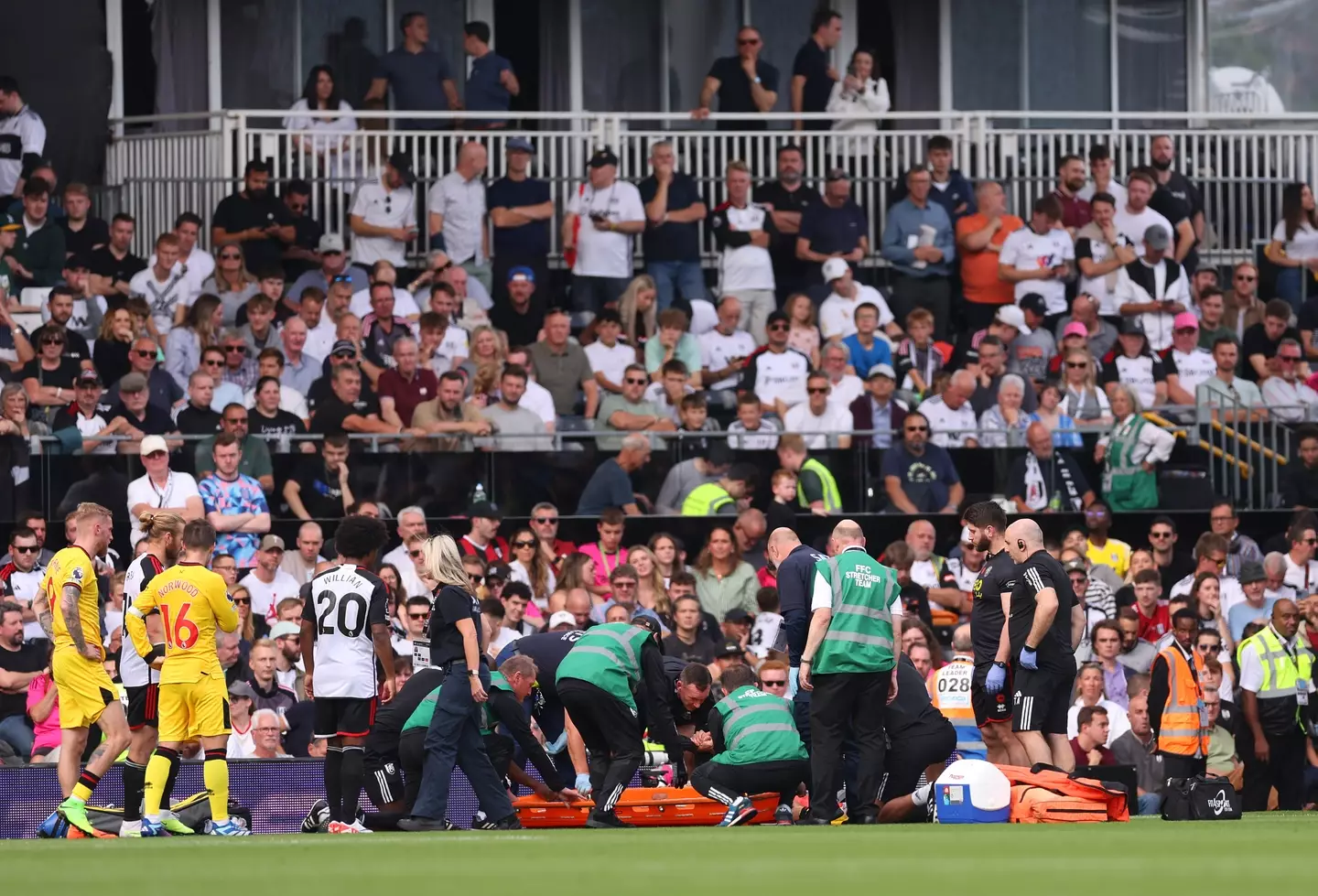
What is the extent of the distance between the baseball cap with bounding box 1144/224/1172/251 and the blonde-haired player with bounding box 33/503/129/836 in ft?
43.4

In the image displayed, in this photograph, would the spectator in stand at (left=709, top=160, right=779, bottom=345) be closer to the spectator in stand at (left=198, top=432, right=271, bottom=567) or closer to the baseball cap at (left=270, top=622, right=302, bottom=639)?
the spectator in stand at (left=198, top=432, right=271, bottom=567)

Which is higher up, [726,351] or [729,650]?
[726,351]

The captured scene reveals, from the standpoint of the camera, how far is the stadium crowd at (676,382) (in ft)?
58.3

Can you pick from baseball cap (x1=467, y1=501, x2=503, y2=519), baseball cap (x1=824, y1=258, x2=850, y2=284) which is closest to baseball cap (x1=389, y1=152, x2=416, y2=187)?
baseball cap (x1=824, y1=258, x2=850, y2=284)

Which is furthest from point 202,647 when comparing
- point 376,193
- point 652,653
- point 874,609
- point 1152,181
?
point 1152,181

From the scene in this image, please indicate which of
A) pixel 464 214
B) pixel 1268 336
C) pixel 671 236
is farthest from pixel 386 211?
pixel 1268 336

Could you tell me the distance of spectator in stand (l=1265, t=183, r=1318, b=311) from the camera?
2520cm

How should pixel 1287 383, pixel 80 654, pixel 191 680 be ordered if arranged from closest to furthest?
pixel 191 680 → pixel 80 654 → pixel 1287 383

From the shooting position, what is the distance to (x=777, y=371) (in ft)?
72.4

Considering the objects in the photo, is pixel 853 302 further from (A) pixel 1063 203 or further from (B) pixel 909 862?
(B) pixel 909 862

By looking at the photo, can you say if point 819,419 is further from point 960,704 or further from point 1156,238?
point 960,704

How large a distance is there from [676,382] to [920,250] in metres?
3.67

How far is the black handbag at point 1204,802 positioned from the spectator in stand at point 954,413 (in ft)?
24.4

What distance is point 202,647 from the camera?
13453mm
